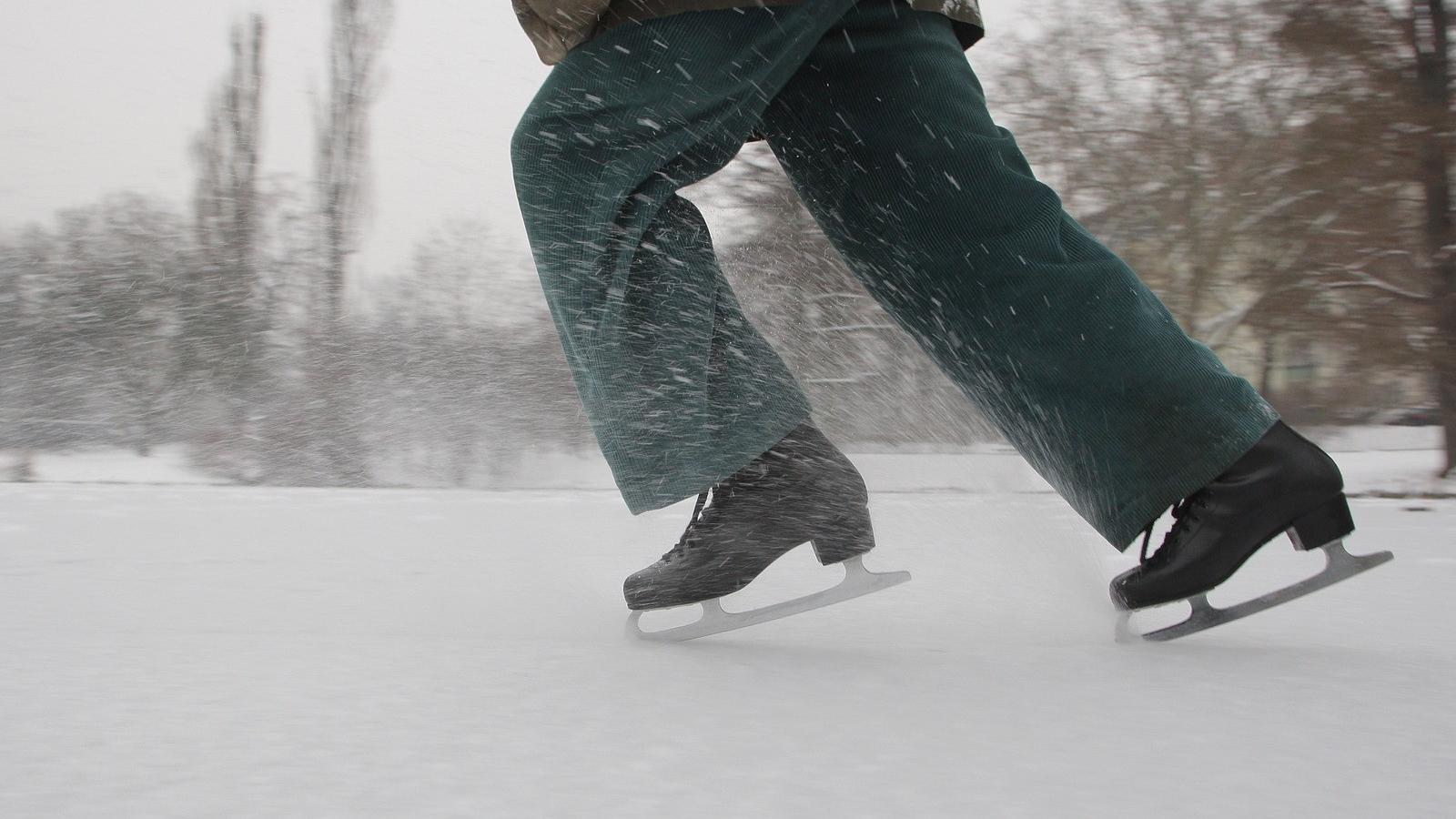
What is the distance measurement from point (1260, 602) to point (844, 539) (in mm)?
330

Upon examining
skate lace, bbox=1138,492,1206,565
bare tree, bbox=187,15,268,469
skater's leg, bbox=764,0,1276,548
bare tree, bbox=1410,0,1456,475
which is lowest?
bare tree, bbox=187,15,268,469

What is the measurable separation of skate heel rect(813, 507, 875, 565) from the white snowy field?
0.07m

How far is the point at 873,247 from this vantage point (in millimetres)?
902

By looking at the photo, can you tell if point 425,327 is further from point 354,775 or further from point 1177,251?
point 354,775

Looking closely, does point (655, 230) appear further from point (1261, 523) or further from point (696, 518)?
point (1261, 523)

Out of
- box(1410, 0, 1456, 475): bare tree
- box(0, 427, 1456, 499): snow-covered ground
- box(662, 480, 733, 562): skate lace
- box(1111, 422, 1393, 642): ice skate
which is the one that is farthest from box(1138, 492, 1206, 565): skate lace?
box(1410, 0, 1456, 475): bare tree

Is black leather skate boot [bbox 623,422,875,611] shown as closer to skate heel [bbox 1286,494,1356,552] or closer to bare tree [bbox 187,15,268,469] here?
skate heel [bbox 1286,494,1356,552]

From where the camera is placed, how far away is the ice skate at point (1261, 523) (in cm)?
82

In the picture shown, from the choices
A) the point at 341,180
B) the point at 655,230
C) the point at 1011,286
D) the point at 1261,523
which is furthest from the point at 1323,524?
the point at 341,180

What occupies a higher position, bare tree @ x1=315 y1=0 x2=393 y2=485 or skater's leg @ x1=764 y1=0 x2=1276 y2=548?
skater's leg @ x1=764 y1=0 x2=1276 y2=548

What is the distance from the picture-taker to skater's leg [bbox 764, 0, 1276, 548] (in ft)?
2.68

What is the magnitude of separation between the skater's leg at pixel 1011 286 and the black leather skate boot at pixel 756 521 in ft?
0.49

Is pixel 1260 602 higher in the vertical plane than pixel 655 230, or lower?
lower

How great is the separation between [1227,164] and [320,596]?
4.84m
